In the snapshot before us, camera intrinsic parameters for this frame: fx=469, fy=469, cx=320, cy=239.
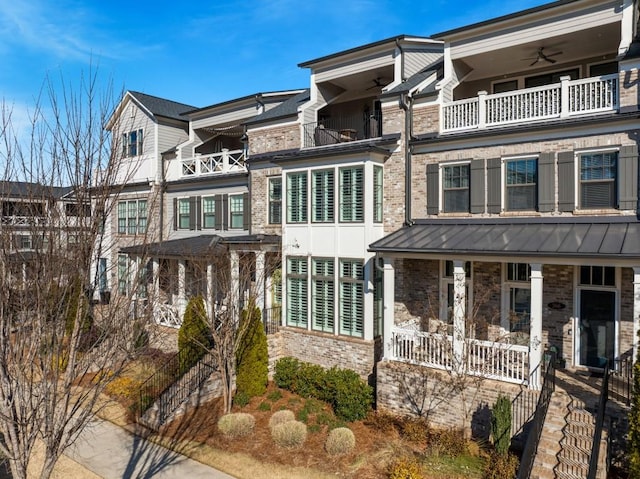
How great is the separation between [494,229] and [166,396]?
449 inches

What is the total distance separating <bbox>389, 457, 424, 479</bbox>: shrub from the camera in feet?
34.0

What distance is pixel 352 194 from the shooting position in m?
15.7

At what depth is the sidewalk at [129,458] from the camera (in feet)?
37.8

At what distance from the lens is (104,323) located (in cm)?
694

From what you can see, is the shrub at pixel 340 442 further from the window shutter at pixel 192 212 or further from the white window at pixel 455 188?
the window shutter at pixel 192 212

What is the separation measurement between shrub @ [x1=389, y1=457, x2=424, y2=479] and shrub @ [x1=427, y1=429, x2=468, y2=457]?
0.82 m

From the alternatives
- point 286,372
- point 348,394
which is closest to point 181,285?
point 286,372

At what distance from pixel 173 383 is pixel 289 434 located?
5.02 m

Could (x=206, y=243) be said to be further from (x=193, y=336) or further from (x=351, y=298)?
(x=351, y=298)

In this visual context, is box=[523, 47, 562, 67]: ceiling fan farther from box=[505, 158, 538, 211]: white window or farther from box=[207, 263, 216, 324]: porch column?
box=[207, 263, 216, 324]: porch column

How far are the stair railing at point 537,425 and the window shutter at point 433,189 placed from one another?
5702mm

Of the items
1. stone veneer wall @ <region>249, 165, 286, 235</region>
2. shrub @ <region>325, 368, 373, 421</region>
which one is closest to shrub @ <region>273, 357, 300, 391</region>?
shrub @ <region>325, 368, 373, 421</region>

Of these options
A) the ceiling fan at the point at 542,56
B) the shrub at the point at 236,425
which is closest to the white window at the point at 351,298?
the shrub at the point at 236,425

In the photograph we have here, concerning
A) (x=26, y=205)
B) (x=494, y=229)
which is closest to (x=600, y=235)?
(x=494, y=229)
